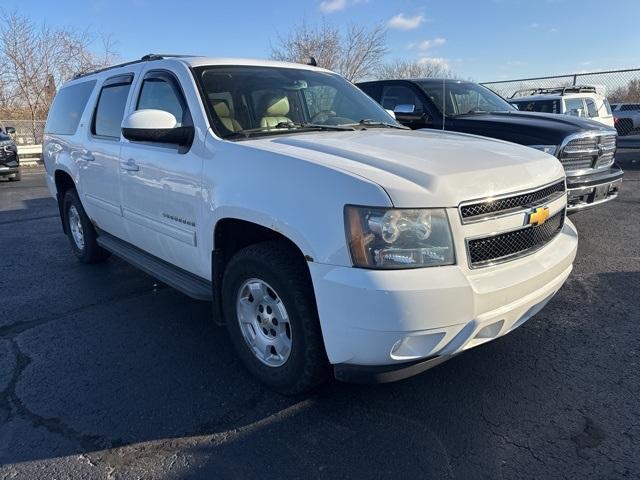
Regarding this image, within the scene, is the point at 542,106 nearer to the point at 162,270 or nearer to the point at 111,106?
the point at 111,106

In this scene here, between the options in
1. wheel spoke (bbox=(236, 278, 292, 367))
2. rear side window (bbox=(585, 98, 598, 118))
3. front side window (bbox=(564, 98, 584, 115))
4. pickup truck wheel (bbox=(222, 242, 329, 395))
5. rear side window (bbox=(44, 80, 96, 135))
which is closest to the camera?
pickup truck wheel (bbox=(222, 242, 329, 395))

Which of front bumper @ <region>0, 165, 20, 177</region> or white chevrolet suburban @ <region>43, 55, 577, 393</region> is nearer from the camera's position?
white chevrolet suburban @ <region>43, 55, 577, 393</region>

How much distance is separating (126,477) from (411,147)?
90.5 inches

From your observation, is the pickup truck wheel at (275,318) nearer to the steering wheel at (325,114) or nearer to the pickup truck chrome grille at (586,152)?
the steering wheel at (325,114)

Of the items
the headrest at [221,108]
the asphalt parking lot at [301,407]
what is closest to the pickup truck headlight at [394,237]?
the asphalt parking lot at [301,407]

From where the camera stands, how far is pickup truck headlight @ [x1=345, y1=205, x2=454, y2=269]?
2289mm

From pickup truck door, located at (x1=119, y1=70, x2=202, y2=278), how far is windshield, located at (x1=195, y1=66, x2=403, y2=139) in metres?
0.24

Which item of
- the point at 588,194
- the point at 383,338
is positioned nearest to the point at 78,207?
the point at 383,338

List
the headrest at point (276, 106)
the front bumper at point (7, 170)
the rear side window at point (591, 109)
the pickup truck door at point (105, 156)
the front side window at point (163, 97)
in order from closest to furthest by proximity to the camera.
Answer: the front side window at point (163, 97), the headrest at point (276, 106), the pickup truck door at point (105, 156), the rear side window at point (591, 109), the front bumper at point (7, 170)

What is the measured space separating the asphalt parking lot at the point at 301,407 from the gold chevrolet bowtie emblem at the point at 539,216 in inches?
38.3

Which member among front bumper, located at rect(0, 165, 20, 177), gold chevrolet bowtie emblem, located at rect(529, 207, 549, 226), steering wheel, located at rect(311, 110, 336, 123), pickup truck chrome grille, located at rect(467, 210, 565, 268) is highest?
steering wheel, located at rect(311, 110, 336, 123)

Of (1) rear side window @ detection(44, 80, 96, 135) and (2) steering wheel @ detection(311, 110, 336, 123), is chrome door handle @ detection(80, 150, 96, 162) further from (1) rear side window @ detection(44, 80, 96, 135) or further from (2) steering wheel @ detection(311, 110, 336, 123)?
(2) steering wheel @ detection(311, 110, 336, 123)

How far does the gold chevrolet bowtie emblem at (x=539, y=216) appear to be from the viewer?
106 inches

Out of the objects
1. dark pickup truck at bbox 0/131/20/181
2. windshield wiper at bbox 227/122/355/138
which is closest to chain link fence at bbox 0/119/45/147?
dark pickup truck at bbox 0/131/20/181
